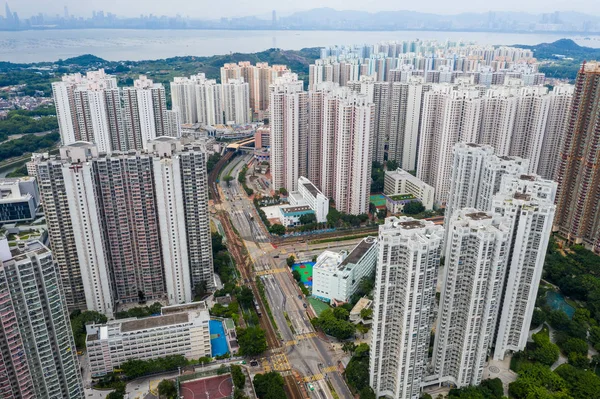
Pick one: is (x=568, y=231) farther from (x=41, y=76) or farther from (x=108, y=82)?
(x=41, y=76)

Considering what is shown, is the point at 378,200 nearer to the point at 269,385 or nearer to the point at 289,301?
the point at 289,301

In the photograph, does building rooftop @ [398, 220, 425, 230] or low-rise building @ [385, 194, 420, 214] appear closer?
building rooftop @ [398, 220, 425, 230]

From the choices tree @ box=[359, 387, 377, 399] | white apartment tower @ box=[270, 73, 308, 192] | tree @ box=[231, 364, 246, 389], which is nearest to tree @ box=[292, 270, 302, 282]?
tree @ box=[231, 364, 246, 389]

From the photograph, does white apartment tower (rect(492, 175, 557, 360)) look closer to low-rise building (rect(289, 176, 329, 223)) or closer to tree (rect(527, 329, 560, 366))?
tree (rect(527, 329, 560, 366))

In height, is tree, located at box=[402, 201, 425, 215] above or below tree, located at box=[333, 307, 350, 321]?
above

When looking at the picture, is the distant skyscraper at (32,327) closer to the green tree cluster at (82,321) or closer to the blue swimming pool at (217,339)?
the green tree cluster at (82,321)

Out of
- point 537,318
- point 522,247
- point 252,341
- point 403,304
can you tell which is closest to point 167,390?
point 252,341

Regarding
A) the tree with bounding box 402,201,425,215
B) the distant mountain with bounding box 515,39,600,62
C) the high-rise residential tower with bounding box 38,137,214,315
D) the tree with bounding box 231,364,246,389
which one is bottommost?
the tree with bounding box 231,364,246,389

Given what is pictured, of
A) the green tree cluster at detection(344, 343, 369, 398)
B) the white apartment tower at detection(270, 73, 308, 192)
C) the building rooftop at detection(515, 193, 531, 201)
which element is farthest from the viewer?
the white apartment tower at detection(270, 73, 308, 192)
